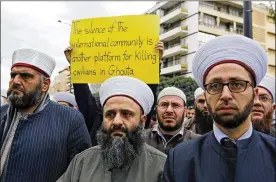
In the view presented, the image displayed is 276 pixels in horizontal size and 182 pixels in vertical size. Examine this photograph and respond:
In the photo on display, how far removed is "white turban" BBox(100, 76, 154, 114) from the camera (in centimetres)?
279

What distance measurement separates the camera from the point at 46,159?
2.74 meters

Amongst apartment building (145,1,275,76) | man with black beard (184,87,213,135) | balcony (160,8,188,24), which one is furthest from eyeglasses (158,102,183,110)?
balcony (160,8,188,24)

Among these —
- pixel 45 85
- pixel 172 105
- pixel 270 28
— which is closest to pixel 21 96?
pixel 45 85

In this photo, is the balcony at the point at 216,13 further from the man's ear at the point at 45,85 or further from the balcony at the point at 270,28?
the man's ear at the point at 45,85

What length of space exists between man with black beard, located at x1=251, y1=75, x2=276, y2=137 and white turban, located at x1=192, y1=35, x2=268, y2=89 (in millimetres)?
1352

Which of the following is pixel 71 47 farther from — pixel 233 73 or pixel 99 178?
pixel 233 73

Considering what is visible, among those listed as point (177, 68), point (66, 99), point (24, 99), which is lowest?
point (24, 99)

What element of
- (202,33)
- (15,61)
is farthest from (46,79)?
(202,33)

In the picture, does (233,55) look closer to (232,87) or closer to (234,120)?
(232,87)

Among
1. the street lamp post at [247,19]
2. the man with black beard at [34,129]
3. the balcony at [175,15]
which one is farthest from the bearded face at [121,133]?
the balcony at [175,15]

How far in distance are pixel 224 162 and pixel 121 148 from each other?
95 centimetres

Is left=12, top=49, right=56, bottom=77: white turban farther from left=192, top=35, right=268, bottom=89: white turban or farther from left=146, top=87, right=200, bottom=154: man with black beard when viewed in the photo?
left=192, top=35, right=268, bottom=89: white turban

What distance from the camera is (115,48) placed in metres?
3.63

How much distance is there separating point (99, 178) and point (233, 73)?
1120mm
